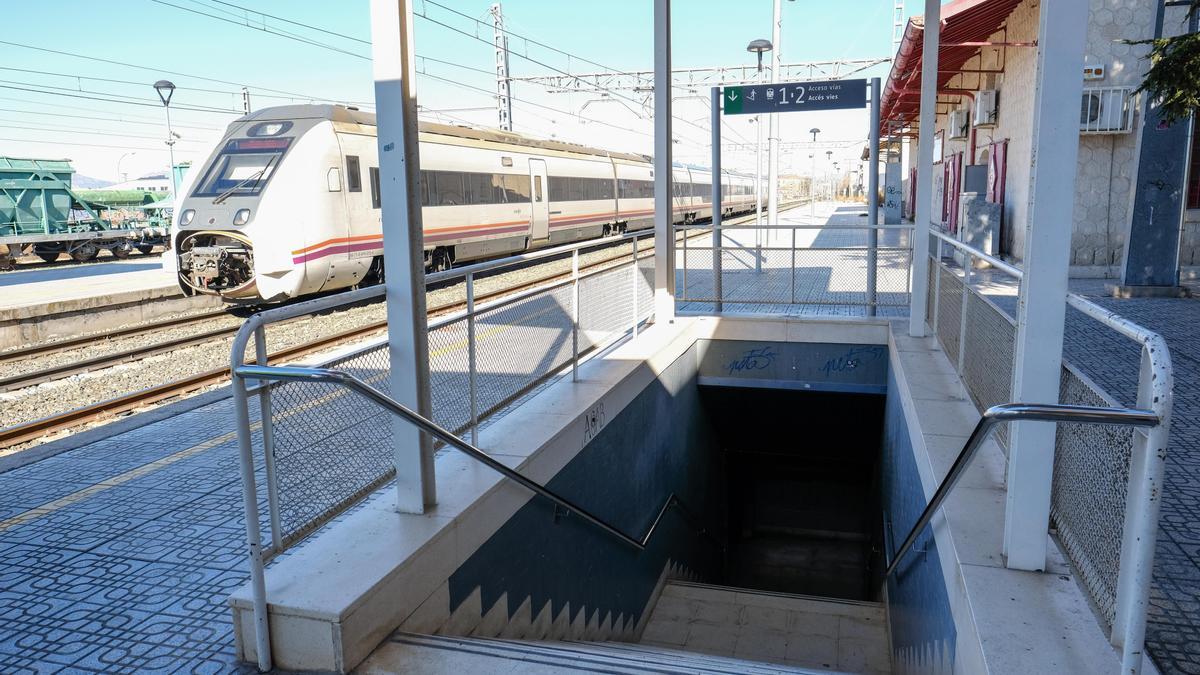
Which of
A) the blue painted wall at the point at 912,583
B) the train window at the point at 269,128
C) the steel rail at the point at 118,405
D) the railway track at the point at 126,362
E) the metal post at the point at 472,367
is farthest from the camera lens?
the train window at the point at 269,128

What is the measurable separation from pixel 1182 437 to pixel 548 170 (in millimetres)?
17554

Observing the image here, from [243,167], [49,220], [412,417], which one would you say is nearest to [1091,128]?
[243,167]

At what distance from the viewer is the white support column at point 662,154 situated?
8578 millimetres

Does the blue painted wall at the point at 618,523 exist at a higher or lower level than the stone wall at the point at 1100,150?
lower

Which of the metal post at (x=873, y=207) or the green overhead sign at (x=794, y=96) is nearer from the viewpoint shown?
the metal post at (x=873, y=207)

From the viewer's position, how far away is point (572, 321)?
264 inches

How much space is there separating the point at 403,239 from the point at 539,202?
1725 centimetres

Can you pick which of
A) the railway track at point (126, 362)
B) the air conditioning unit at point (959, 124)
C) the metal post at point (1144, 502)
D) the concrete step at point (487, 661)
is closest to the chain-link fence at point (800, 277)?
the railway track at point (126, 362)

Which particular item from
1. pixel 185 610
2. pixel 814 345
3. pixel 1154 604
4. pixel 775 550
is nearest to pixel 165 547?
pixel 185 610

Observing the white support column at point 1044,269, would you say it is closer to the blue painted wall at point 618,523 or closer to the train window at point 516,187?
the blue painted wall at point 618,523

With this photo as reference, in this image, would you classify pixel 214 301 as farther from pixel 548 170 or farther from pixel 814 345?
pixel 814 345

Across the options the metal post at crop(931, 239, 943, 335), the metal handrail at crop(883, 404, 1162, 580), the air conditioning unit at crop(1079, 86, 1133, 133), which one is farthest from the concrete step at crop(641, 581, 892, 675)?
the air conditioning unit at crop(1079, 86, 1133, 133)

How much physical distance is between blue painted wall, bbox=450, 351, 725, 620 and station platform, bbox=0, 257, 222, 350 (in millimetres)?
10006

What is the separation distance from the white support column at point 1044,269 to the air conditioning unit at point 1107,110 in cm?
1300
